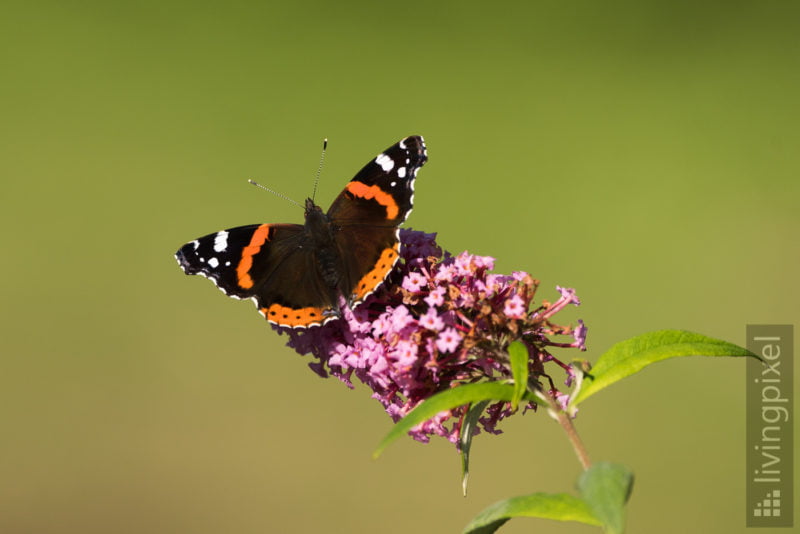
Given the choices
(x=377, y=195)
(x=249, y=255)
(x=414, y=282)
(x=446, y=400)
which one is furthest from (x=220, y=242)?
(x=446, y=400)

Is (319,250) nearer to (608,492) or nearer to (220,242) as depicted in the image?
(220,242)

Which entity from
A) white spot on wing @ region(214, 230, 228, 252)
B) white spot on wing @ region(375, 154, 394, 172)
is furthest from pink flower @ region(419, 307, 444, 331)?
white spot on wing @ region(214, 230, 228, 252)

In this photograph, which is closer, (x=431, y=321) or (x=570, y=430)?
(x=570, y=430)

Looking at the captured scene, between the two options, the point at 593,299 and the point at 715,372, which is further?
the point at 593,299

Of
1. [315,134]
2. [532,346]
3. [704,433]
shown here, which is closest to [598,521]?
[532,346]

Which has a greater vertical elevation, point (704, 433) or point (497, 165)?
point (497, 165)

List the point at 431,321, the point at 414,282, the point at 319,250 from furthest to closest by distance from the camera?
1. the point at 319,250
2. the point at 414,282
3. the point at 431,321

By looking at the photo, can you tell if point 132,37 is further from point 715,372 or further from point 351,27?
point 715,372
